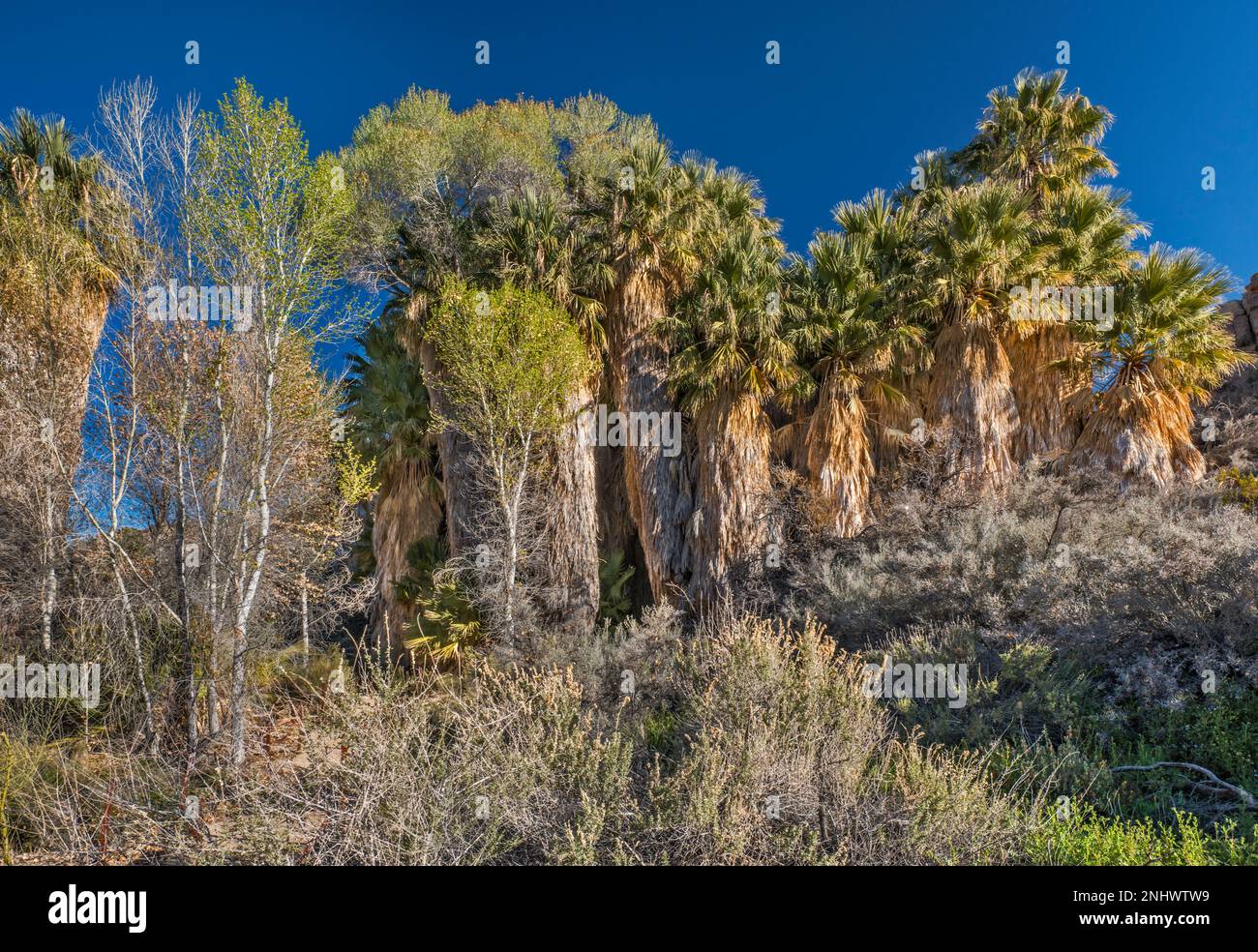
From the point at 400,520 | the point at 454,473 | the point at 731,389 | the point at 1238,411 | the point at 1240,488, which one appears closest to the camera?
the point at 1240,488

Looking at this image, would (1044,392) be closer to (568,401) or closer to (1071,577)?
(1071,577)

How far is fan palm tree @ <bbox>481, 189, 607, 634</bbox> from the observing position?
13.1 metres

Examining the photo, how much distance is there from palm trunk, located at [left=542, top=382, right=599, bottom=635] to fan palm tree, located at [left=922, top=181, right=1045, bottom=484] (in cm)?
739

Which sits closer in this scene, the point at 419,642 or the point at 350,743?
the point at 350,743

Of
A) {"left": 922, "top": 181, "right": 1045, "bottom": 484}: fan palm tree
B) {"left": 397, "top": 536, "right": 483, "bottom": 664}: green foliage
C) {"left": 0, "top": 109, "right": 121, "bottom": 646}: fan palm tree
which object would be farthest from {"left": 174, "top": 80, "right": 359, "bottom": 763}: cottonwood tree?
{"left": 922, "top": 181, "right": 1045, "bottom": 484}: fan palm tree

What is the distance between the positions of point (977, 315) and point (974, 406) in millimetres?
1895

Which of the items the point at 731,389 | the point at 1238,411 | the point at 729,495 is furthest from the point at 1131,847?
the point at 1238,411

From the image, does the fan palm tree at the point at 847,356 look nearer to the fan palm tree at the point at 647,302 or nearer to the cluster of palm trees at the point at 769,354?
the cluster of palm trees at the point at 769,354

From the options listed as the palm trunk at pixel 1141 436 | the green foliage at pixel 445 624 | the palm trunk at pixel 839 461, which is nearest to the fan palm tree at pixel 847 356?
the palm trunk at pixel 839 461

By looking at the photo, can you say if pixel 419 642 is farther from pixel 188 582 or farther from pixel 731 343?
pixel 731 343

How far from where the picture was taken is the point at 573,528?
525 inches
